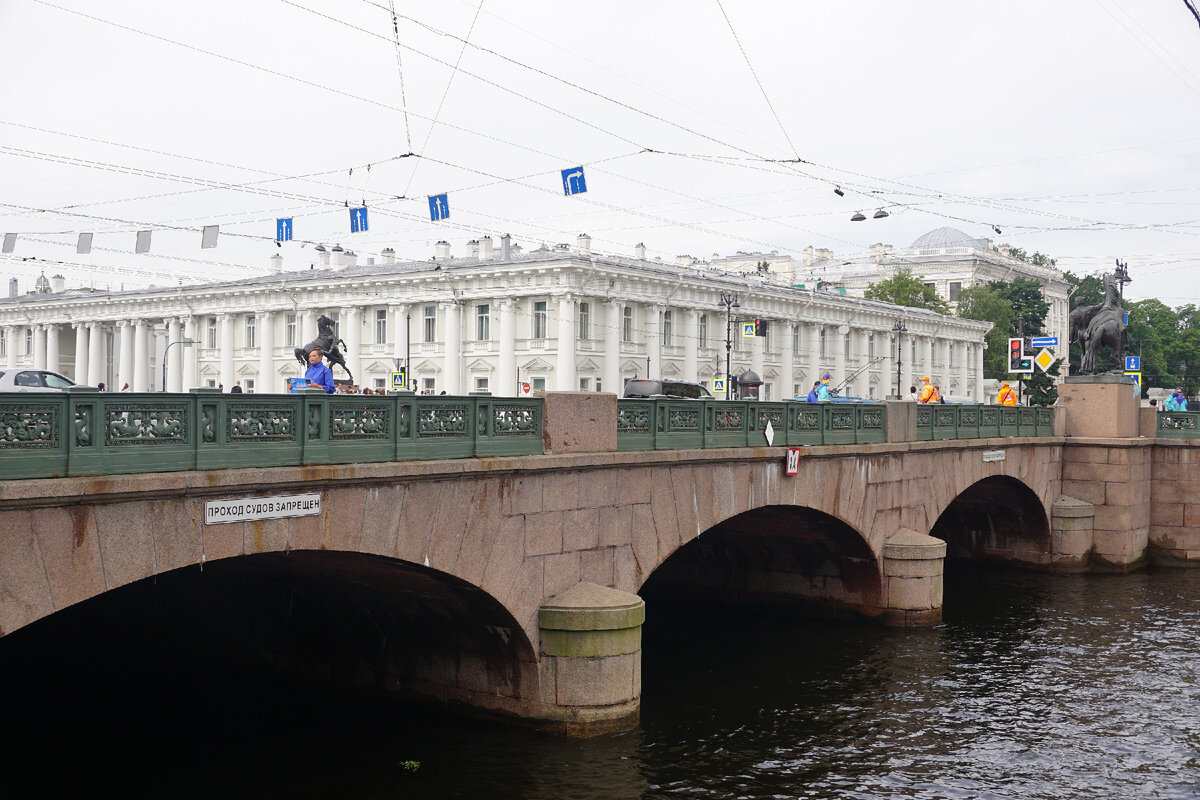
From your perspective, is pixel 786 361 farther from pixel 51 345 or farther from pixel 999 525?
pixel 51 345

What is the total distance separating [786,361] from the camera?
2749 inches

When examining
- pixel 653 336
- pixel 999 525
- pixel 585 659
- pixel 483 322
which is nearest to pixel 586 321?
pixel 653 336

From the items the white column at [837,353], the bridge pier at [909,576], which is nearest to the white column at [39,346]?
the white column at [837,353]

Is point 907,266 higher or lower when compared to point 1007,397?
higher

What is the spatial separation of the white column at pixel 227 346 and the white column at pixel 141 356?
453cm

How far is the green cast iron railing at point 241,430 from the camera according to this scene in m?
9.29

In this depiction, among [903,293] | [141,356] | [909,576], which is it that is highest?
[903,293]

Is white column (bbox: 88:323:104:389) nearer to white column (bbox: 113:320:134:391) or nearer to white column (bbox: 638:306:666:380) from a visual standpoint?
white column (bbox: 113:320:134:391)

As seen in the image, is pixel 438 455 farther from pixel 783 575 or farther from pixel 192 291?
pixel 192 291

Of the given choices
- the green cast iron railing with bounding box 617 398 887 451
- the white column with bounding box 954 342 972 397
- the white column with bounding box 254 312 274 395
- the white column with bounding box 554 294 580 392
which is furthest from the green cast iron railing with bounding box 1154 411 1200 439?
the white column with bounding box 954 342 972 397

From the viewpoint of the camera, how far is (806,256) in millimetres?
100562

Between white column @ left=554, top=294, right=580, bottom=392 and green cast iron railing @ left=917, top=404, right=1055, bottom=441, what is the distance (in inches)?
1169

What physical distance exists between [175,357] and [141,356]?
3188 mm

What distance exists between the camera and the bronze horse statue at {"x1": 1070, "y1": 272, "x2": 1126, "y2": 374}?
28.9 meters
